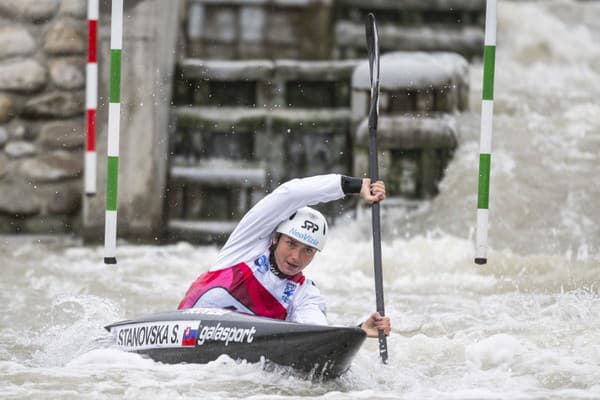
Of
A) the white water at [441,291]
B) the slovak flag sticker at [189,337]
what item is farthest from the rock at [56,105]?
the slovak flag sticker at [189,337]

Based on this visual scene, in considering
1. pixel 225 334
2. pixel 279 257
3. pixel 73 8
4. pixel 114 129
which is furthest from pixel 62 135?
pixel 225 334

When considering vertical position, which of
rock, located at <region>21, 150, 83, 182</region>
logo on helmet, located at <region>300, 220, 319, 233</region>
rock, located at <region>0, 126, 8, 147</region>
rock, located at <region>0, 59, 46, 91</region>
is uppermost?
rock, located at <region>0, 59, 46, 91</region>

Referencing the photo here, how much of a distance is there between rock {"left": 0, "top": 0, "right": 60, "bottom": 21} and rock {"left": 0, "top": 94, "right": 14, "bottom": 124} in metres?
0.59

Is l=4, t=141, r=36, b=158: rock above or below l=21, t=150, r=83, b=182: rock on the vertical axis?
above

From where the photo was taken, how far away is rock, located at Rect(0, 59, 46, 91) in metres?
8.77

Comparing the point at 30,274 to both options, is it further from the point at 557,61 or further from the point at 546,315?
the point at 557,61

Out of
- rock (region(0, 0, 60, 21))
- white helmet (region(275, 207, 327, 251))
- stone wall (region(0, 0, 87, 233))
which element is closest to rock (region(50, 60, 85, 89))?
stone wall (region(0, 0, 87, 233))

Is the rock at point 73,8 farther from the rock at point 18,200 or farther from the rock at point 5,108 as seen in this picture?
the rock at point 18,200

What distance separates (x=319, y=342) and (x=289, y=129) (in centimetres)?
460

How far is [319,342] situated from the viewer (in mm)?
4590

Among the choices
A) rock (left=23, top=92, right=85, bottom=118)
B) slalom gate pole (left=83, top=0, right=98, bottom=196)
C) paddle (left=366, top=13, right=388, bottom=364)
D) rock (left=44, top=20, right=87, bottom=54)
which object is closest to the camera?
paddle (left=366, top=13, right=388, bottom=364)

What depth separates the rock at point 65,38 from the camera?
8.73 meters

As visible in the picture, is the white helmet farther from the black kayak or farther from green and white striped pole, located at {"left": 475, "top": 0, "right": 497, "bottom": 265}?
green and white striped pole, located at {"left": 475, "top": 0, "right": 497, "bottom": 265}

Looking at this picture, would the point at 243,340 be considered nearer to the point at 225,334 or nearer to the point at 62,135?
the point at 225,334
